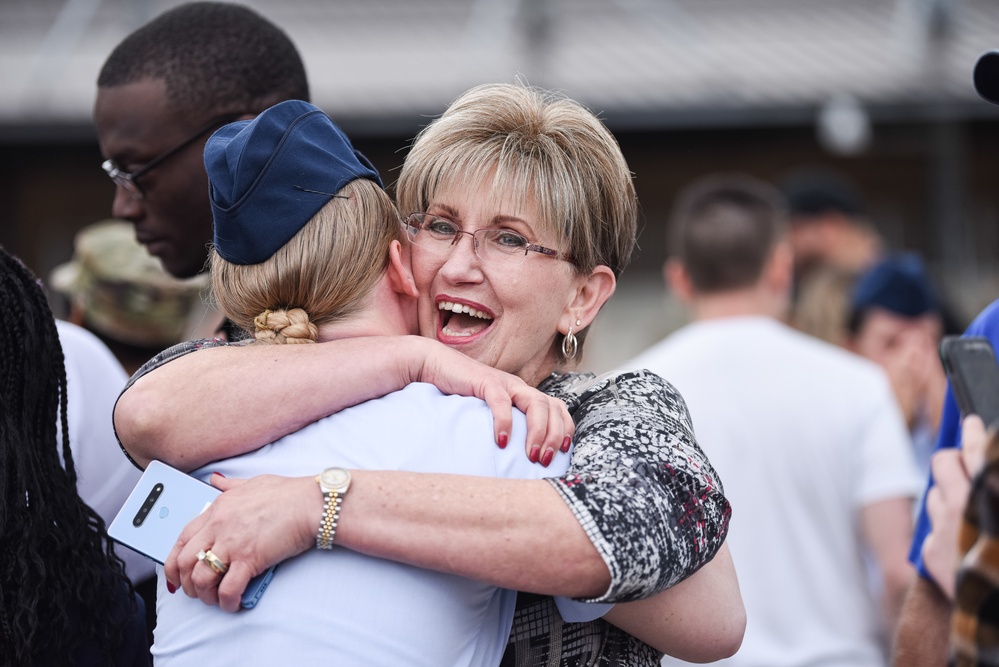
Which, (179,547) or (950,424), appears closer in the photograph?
(179,547)

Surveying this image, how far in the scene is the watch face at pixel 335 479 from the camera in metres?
1.57

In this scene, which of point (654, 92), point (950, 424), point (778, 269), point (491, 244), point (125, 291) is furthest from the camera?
point (654, 92)

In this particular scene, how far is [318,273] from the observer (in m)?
1.74

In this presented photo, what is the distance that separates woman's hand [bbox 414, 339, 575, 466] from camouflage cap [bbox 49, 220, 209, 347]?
185 cm

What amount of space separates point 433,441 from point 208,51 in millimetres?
1324

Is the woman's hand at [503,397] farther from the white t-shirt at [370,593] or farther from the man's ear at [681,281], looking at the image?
the man's ear at [681,281]

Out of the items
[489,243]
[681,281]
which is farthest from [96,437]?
[681,281]

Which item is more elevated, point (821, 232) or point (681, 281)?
point (681, 281)

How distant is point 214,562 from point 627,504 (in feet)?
1.96

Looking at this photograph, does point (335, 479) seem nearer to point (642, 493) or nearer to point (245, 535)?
point (245, 535)

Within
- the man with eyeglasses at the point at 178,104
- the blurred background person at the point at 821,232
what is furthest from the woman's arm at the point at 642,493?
the blurred background person at the point at 821,232

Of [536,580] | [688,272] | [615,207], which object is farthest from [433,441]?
[688,272]

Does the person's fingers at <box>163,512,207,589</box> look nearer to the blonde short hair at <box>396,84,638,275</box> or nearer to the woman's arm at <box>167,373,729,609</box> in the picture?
the woman's arm at <box>167,373,729,609</box>

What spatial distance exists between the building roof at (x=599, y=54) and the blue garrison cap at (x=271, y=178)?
5761 mm
